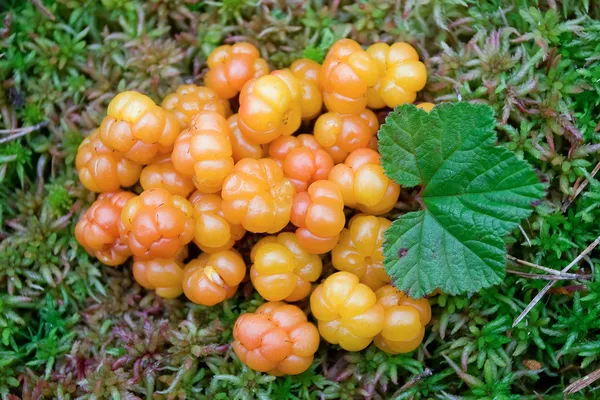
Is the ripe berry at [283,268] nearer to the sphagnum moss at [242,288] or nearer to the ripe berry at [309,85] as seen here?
the sphagnum moss at [242,288]

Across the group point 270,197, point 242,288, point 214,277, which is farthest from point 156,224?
point 242,288

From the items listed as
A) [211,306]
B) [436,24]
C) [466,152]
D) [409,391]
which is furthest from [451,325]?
[436,24]

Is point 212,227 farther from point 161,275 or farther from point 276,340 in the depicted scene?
point 276,340

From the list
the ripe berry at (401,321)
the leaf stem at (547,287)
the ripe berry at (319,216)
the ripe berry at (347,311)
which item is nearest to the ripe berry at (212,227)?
the ripe berry at (319,216)

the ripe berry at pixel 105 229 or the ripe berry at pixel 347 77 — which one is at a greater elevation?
the ripe berry at pixel 347 77

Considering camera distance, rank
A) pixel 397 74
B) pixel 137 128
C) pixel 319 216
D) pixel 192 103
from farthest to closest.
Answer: pixel 192 103 < pixel 397 74 < pixel 137 128 < pixel 319 216

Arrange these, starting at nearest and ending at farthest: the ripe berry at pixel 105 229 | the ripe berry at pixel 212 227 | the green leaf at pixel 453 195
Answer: the green leaf at pixel 453 195
the ripe berry at pixel 212 227
the ripe berry at pixel 105 229
